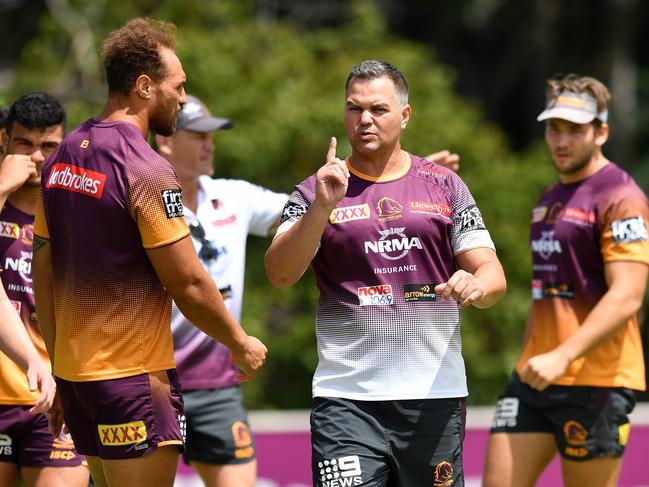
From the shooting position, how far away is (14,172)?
16.1 ft

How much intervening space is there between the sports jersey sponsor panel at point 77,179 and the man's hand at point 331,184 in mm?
807

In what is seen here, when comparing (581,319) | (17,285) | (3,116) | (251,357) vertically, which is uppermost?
(3,116)

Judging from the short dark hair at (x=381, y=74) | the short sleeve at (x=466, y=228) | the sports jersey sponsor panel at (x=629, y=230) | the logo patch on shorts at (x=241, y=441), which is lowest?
the logo patch on shorts at (x=241, y=441)

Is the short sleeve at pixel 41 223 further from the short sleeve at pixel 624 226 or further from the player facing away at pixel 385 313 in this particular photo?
the short sleeve at pixel 624 226

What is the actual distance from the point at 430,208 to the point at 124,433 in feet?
4.93

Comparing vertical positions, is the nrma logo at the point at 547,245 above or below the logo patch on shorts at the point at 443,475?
above

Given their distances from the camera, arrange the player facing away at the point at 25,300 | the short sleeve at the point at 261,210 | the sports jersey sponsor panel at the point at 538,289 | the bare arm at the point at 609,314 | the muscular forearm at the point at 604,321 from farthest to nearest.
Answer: the short sleeve at the point at 261,210, the sports jersey sponsor panel at the point at 538,289, the muscular forearm at the point at 604,321, the bare arm at the point at 609,314, the player facing away at the point at 25,300

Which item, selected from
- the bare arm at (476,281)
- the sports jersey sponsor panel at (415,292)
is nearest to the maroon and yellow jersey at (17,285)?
the sports jersey sponsor panel at (415,292)

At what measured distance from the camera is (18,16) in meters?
14.6

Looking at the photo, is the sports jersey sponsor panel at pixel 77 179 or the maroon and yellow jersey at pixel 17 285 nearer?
the sports jersey sponsor panel at pixel 77 179

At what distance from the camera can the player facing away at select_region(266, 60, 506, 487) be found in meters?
4.55

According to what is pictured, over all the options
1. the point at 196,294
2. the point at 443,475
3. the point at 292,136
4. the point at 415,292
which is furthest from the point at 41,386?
the point at 292,136

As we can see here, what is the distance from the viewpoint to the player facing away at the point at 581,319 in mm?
5668

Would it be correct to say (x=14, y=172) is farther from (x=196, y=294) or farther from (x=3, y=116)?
(x=196, y=294)
